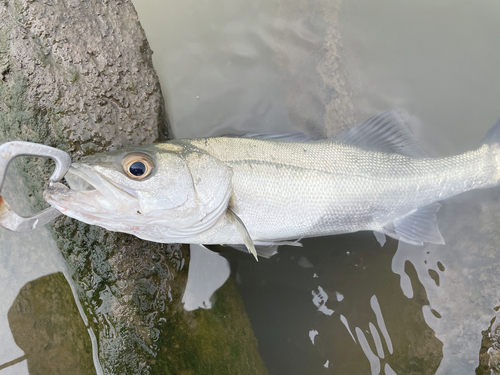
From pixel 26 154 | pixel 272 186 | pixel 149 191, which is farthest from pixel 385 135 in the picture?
pixel 26 154

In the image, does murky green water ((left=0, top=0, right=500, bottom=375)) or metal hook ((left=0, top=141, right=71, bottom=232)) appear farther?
murky green water ((left=0, top=0, right=500, bottom=375))

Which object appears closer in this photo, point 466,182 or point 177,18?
point 466,182

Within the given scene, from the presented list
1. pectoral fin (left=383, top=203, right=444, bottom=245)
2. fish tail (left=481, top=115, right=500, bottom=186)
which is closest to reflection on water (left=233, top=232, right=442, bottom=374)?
pectoral fin (left=383, top=203, right=444, bottom=245)

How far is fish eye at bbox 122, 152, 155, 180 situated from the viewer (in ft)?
6.12

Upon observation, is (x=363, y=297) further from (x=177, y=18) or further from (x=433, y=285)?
(x=177, y=18)

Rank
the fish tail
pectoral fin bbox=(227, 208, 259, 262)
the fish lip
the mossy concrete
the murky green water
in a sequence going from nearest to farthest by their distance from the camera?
1. the fish lip
2. pectoral fin bbox=(227, 208, 259, 262)
3. the mossy concrete
4. the fish tail
5. the murky green water

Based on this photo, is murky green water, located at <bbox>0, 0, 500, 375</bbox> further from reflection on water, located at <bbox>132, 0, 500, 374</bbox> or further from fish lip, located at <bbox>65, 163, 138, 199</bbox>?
fish lip, located at <bbox>65, 163, 138, 199</bbox>

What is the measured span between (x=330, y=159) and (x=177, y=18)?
222 cm

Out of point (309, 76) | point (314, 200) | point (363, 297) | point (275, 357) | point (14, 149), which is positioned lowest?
point (275, 357)

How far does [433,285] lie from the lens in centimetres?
284

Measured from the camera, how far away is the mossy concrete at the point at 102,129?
7.68ft

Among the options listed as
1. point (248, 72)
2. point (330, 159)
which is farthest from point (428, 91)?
point (248, 72)

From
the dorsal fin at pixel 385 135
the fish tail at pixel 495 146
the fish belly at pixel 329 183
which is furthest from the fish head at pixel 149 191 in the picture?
the fish tail at pixel 495 146

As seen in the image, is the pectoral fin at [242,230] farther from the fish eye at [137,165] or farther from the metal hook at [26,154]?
the metal hook at [26,154]
